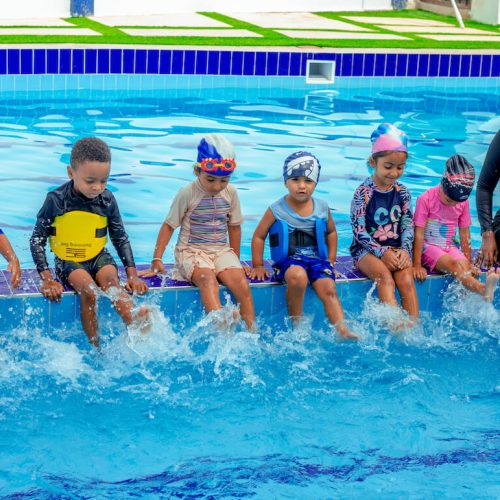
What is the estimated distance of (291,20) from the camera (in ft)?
52.4

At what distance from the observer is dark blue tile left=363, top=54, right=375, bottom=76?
43.4 feet

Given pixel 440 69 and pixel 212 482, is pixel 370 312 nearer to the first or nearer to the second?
pixel 212 482

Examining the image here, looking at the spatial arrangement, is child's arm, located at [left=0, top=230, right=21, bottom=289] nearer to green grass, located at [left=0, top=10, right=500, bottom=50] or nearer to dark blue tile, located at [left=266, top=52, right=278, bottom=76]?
green grass, located at [left=0, top=10, right=500, bottom=50]

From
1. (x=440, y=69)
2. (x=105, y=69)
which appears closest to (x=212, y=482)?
(x=105, y=69)

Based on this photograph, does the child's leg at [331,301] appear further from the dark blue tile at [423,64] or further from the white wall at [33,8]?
the white wall at [33,8]

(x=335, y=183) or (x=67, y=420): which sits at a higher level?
(x=335, y=183)

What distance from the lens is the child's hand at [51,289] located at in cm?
525

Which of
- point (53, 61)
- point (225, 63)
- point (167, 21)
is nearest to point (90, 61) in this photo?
point (53, 61)

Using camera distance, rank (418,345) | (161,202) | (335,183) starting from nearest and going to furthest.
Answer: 1. (418,345)
2. (161,202)
3. (335,183)

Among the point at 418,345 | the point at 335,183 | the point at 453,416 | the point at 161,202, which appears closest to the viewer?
the point at 453,416

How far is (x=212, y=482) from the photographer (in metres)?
4.35

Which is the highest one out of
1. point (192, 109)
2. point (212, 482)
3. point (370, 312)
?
point (192, 109)

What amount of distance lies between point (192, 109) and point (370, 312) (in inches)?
256

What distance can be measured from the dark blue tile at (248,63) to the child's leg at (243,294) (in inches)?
Answer: 299
